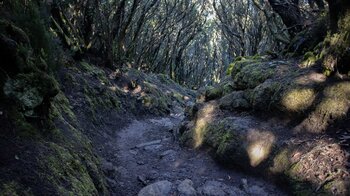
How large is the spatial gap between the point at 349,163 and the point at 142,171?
317cm

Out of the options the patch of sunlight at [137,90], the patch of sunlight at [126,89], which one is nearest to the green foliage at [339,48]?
the patch of sunlight at [126,89]

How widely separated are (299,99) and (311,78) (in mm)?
496

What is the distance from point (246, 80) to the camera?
7.01m

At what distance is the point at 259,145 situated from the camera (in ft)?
16.8

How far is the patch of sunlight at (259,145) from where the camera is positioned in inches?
196

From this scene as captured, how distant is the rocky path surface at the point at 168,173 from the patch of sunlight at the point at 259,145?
1.04 feet

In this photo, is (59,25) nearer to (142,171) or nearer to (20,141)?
(142,171)

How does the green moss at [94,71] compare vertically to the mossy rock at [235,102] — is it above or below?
above

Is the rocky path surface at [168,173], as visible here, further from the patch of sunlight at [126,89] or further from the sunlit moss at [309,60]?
the patch of sunlight at [126,89]

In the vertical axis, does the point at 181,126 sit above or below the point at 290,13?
below

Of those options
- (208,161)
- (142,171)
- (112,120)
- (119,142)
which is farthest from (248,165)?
(112,120)

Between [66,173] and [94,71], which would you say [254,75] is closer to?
[66,173]

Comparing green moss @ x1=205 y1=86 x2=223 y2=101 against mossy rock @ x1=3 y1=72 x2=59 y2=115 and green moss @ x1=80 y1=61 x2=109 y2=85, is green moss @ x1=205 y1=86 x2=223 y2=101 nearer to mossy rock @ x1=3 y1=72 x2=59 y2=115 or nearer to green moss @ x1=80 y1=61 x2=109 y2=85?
green moss @ x1=80 y1=61 x2=109 y2=85

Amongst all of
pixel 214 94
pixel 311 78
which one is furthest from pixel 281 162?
pixel 214 94
